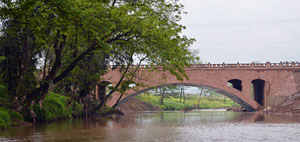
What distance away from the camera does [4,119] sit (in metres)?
18.0

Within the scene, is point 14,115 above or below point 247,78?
below

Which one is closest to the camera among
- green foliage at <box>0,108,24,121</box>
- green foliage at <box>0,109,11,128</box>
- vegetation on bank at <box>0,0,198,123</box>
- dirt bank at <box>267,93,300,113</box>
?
vegetation on bank at <box>0,0,198,123</box>

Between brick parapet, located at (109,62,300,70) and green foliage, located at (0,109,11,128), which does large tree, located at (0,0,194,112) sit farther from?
brick parapet, located at (109,62,300,70)

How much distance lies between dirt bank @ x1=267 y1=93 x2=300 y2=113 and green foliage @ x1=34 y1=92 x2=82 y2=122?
28862 millimetres

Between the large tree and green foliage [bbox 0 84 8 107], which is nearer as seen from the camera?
the large tree

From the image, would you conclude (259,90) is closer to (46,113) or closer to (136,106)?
(136,106)

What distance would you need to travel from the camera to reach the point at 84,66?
27.2 meters

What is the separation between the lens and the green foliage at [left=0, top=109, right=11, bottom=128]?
17.7 m

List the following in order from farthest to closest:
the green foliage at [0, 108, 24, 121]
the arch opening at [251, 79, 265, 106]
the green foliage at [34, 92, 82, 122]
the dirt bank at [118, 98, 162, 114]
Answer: the dirt bank at [118, 98, 162, 114], the arch opening at [251, 79, 265, 106], the green foliage at [34, 92, 82, 122], the green foliage at [0, 108, 24, 121]

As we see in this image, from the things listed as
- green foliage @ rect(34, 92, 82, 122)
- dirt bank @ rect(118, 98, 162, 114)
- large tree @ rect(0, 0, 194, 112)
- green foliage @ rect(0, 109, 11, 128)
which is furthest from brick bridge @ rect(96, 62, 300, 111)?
green foliage @ rect(0, 109, 11, 128)

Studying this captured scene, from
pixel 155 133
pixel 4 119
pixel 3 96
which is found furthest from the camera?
pixel 3 96

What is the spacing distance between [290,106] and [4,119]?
3854cm

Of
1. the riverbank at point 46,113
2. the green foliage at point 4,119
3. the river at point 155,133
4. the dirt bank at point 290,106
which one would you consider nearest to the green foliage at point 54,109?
the riverbank at point 46,113

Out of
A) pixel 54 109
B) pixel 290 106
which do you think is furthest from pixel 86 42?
pixel 290 106
